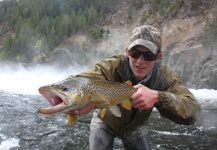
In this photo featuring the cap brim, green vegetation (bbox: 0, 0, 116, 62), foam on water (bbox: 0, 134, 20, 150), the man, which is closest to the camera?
the man

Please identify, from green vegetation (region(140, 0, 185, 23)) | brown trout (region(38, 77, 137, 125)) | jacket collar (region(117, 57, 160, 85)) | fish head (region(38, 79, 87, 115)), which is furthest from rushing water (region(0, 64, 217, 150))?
green vegetation (region(140, 0, 185, 23))

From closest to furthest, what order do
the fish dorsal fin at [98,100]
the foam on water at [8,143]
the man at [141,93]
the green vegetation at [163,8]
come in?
1. the fish dorsal fin at [98,100]
2. the man at [141,93]
3. the foam on water at [8,143]
4. the green vegetation at [163,8]

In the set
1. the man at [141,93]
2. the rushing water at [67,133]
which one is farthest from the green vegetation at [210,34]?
the man at [141,93]

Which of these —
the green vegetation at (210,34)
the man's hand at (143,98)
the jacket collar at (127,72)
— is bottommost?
the man's hand at (143,98)

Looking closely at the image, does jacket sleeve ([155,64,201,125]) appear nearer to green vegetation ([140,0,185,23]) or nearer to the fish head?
the fish head

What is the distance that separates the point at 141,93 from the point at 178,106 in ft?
2.13

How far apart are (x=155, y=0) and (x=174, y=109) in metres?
39.0

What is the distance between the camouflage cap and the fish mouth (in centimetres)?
137

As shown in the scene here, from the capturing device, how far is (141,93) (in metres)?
2.77

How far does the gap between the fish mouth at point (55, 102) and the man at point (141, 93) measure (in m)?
0.28

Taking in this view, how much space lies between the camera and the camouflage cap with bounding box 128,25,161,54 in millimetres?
3404

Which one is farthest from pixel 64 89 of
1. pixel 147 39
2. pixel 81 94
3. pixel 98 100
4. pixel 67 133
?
pixel 67 133

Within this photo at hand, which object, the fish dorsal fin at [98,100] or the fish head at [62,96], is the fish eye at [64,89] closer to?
the fish head at [62,96]

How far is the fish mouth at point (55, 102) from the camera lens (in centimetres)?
236
